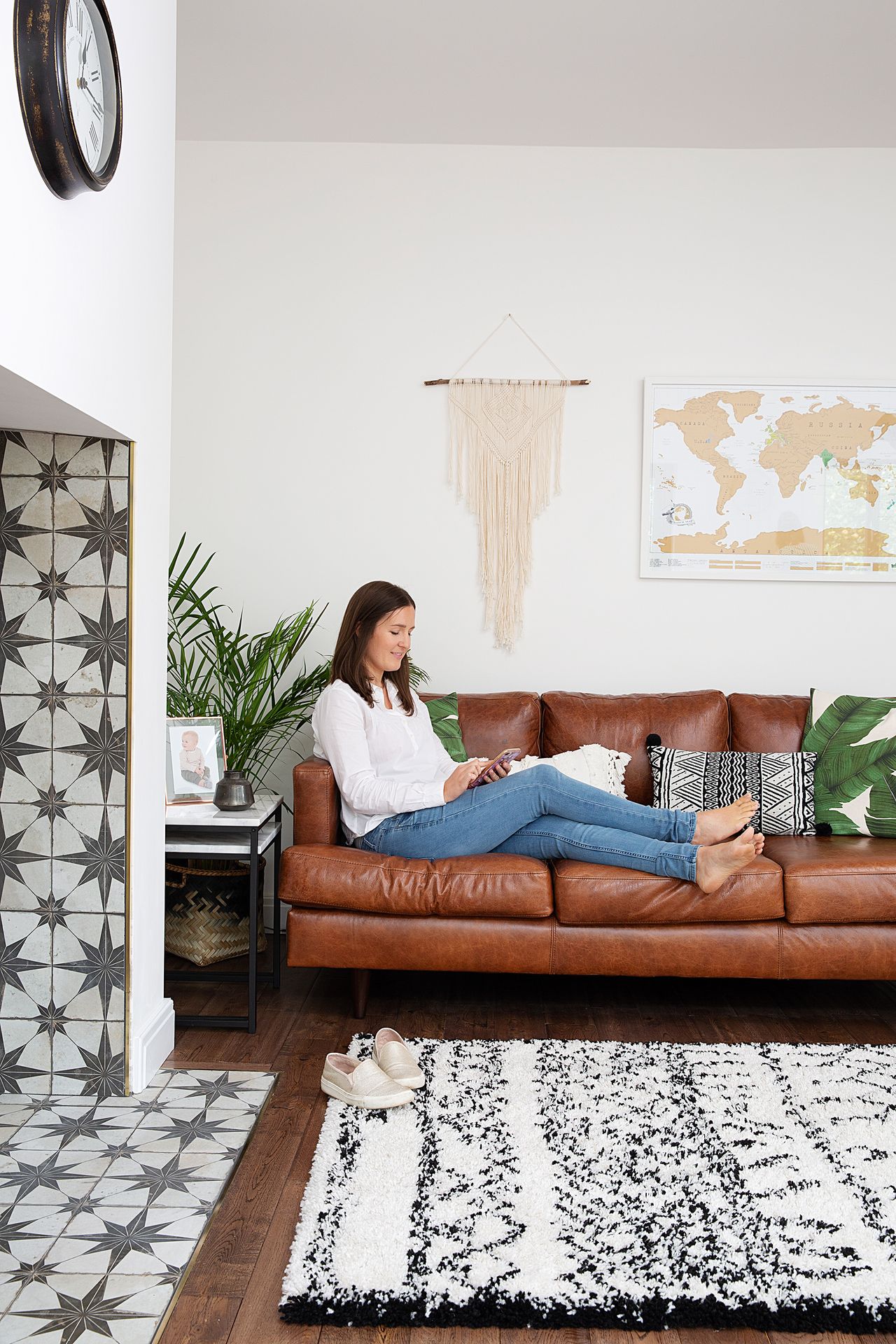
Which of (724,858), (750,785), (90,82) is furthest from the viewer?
(750,785)

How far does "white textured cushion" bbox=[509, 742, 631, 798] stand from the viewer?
3209 mm

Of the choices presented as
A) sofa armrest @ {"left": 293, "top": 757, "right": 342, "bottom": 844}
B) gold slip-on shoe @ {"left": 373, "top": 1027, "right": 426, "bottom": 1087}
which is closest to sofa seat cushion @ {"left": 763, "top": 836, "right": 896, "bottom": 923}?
gold slip-on shoe @ {"left": 373, "top": 1027, "right": 426, "bottom": 1087}

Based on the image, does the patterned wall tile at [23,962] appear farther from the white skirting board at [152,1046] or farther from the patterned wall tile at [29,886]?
the white skirting board at [152,1046]

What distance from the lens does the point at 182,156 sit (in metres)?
3.75

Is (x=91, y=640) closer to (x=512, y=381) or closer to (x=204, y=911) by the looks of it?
(x=204, y=911)

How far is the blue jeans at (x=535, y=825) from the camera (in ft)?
9.29

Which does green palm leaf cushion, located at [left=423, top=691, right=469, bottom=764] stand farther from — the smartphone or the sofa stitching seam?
the sofa stitching seam

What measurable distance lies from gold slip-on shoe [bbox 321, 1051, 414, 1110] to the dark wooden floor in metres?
0.06

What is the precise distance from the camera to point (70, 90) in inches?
67.0

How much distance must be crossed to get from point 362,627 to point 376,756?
0.38 meters

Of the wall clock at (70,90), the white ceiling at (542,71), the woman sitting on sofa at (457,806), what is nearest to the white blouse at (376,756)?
the woman sitting on sofa at (457,806)

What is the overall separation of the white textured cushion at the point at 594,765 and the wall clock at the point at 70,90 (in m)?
2.00

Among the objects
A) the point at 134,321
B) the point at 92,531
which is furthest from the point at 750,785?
the point at 134,321

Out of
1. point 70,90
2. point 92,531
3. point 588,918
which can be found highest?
point 70,90
